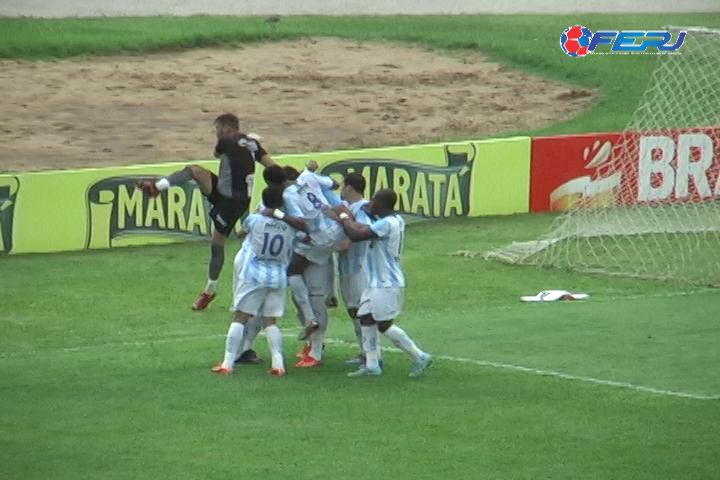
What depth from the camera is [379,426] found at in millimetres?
13633

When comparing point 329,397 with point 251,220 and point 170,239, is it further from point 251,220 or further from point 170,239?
point 170,239

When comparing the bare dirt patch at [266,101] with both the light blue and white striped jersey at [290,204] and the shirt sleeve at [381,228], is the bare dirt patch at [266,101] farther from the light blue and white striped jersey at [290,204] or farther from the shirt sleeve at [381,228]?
the shirt sleeve at [381,228]

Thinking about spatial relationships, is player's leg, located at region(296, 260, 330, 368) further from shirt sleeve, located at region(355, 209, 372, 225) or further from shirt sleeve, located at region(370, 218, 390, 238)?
shirt sleeve, located at region(370, 218, 390, 238)

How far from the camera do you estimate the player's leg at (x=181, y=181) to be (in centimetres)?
1677

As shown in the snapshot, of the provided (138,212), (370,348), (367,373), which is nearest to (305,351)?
(367,373)

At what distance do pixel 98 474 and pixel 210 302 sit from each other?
7.80 meters

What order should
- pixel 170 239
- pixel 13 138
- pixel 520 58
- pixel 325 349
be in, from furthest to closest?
pixel 520 58, pixel 13 138, pixel 170 239, pixel 325 349

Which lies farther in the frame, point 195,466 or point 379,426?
point 379,426

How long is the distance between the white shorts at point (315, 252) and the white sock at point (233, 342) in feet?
2.90

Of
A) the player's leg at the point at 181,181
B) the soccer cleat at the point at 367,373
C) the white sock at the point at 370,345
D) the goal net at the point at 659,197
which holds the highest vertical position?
the player's leg at the point at 181,181

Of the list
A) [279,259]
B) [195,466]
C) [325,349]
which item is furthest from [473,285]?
[195,466]

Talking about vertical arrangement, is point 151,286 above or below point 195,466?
below

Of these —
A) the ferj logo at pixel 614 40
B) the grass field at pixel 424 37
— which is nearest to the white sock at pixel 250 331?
the grass field at pixel 424 37

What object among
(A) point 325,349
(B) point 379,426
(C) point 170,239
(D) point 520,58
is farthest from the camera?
(D) point 520,58
